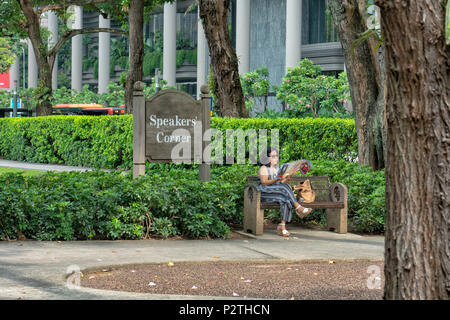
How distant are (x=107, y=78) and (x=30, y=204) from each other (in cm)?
6100

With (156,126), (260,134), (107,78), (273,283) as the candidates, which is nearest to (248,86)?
(260,134)

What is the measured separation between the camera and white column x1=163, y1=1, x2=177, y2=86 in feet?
197

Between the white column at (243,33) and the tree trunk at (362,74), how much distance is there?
3508 cm

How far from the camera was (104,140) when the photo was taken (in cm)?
2239

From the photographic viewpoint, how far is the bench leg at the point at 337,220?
10.7 meters

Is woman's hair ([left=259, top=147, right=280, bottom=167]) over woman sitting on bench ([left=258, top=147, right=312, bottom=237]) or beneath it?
over

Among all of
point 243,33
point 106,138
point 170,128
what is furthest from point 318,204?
point 243,33

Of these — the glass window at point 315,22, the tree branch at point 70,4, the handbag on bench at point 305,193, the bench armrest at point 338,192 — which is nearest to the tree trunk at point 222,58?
the bench armrest at point 338,192

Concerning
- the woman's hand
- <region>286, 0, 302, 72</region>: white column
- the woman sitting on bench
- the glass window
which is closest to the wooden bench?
the woman sitting on bench

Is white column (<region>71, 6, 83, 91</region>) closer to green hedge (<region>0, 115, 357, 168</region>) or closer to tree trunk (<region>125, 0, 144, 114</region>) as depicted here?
green hedge (<region>0, 115, 357, 168</region>)

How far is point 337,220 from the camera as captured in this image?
10.8 meters

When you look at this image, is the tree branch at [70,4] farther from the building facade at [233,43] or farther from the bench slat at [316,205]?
the bench slat at [316,205]

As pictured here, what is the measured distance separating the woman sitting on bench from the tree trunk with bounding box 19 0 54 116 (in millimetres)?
22056

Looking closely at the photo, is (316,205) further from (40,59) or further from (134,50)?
(40,59)
